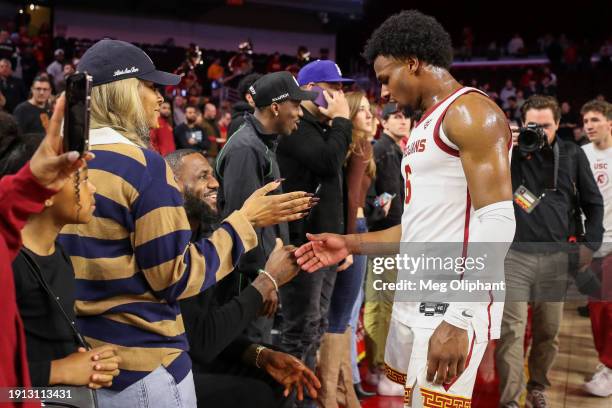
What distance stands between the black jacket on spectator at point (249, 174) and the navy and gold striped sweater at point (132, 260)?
136 cm

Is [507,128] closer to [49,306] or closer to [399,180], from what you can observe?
[49,306]

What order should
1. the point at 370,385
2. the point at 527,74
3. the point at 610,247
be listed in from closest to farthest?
the point at 610,247 < the point at 370,385 < the point at 527,74

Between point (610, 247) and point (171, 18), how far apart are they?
690 inches

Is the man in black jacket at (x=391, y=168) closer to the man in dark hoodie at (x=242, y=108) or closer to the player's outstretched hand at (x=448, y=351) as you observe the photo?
the man in dark hoodie at (x=242, y=108)

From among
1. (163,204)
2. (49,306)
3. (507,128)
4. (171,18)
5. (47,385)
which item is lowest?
(47,385)

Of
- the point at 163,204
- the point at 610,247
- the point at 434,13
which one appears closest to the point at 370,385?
the point at 610,247

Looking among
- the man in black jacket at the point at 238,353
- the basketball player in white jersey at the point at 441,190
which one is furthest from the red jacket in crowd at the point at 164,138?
the basketball player in white jersey at the point at 441,190

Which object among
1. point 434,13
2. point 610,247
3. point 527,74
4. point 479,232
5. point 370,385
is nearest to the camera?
point 479,232

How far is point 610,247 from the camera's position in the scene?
13.8 ft

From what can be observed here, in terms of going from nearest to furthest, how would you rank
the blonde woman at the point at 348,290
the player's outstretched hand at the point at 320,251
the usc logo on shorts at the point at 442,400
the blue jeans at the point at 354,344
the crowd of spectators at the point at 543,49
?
1. the usc logo on shorts at the point at 442,400
2. the player's outstretched hand at the point at 320,251
3. the blonde woman at the point at 348,290
4. the blue jeans at the point at 354,344
5. the crowd of spectators at the point at 543,49

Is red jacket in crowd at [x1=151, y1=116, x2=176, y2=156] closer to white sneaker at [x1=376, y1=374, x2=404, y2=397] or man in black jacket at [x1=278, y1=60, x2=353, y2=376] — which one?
man in black jacket at [x1=278, y1=60, x2=353, y2=376]

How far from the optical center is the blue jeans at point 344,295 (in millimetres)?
4254

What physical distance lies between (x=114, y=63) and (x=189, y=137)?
7.01 meters

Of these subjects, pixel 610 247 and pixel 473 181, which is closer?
pixel 473 181
